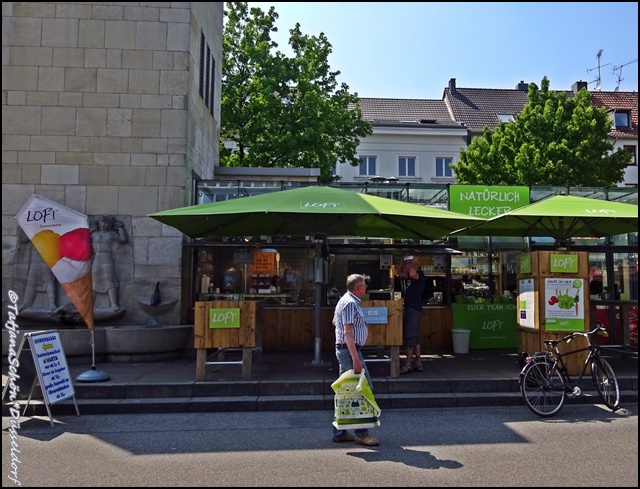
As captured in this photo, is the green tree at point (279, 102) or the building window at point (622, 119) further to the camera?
the building window at point (622, 119)

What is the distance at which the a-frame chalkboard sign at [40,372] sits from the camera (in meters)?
6.68

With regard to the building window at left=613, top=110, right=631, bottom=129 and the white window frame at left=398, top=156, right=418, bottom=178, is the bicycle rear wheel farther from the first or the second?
the building window at left=613, top=110, right=631, bottom=129

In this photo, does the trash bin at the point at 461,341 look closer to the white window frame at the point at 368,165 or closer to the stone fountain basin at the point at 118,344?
the stone fountain basin at the point at 118,344

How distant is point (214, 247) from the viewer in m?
11.5

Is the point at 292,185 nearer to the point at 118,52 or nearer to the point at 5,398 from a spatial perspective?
the point at 118,52

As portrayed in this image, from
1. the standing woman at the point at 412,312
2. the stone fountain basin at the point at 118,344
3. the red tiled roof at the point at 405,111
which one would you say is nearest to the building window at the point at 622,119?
the red tiled roof at the point at 405,111

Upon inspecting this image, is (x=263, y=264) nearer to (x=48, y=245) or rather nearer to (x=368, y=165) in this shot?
(x=48, y=245)

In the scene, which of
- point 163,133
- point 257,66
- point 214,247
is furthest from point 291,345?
point 257,66

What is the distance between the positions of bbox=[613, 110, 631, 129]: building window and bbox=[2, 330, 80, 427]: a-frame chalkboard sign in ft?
134

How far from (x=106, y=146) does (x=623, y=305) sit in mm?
10765

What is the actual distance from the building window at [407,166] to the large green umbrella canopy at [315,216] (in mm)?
27219

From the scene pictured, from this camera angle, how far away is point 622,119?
1508 inches

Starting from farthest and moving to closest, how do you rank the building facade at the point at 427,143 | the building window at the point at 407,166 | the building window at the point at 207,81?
the building window at the point at 407,166, the building facade at the point at 427,143, the building window at the point at 207,81

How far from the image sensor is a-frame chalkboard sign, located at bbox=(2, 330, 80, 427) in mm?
6684
